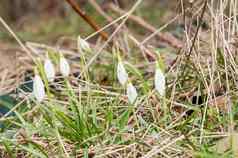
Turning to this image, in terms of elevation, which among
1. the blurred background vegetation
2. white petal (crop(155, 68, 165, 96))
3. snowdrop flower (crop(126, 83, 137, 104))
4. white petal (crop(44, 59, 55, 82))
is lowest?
snowdrop flower (crop(126, 83, 137, 104))

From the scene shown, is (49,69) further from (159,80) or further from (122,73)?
(159,80)

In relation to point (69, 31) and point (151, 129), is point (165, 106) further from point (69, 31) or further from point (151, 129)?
point (69, 31)

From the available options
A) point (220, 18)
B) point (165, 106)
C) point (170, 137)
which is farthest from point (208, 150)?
point (220, 18)

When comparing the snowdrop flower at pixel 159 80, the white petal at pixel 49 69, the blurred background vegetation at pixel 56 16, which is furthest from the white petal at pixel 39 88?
the blurred background vegetation at pixel 56 16

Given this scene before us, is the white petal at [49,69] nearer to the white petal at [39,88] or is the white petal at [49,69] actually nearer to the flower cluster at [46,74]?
the flower cluster at [46,74]

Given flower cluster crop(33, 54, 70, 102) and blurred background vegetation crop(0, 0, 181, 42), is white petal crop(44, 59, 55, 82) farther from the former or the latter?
blurred background vegetation crop(0, 0, 181, 42)

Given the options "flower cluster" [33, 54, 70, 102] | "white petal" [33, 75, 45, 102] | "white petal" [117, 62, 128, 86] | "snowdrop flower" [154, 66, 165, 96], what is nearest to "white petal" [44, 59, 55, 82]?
"flower cluster" [33, 54, 70, 102]

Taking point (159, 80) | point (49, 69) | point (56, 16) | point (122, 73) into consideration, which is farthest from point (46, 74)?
point (56, 16)

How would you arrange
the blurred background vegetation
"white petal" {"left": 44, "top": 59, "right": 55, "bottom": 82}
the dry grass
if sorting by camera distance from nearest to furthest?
the dry grass < "white petal" {"left": 44, "top": 59, "right": 55, "bottom": 82} < the blurred background vegetation

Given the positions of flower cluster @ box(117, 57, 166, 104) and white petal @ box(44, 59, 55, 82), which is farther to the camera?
white petal @ box(44, 59, 55, 82)

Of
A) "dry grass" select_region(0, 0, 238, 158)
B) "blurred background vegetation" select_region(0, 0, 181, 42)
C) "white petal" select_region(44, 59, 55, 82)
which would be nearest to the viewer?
"dry grass" select_region(0, 0, 238, 158)

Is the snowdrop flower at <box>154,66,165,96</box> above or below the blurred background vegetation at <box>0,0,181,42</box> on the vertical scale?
below
